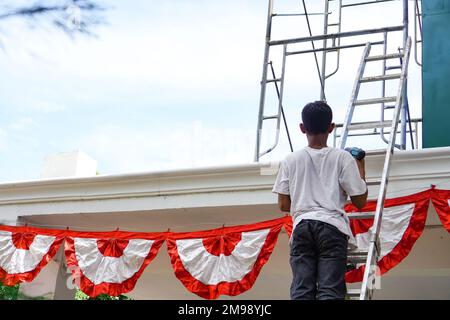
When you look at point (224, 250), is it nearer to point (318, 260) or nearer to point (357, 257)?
point (357, 257)

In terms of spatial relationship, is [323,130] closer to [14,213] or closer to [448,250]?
[448,250]

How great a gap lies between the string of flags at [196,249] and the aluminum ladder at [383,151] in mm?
831

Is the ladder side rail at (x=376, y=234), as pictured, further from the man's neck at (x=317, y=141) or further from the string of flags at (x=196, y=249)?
the string of flags at (x=196, y=249)

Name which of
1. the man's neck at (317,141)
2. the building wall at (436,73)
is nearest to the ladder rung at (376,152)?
the building wall at (436,73)

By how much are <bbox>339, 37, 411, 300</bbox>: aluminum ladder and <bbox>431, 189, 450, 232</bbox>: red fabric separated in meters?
0.76

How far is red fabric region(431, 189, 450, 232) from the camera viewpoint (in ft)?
18.2

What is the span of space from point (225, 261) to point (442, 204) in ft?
7.50

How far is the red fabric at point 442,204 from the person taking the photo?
5.55m

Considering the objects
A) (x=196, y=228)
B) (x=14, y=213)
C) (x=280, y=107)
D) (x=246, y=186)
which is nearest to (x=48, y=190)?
(x=14, y=213)

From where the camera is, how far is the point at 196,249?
6637 mm

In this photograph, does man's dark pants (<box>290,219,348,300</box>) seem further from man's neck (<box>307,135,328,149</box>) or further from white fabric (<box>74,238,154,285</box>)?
white fabric (<box>74,238,154,285</box>)

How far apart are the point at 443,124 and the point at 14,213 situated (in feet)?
17.7

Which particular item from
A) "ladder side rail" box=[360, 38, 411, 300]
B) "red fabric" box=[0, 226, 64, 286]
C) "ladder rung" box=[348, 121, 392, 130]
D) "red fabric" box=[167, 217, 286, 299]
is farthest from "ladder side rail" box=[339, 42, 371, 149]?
"red fabric" box=[0, 226, 64, 286]

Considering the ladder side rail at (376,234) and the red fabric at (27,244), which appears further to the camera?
the red fabric at (27,244)
